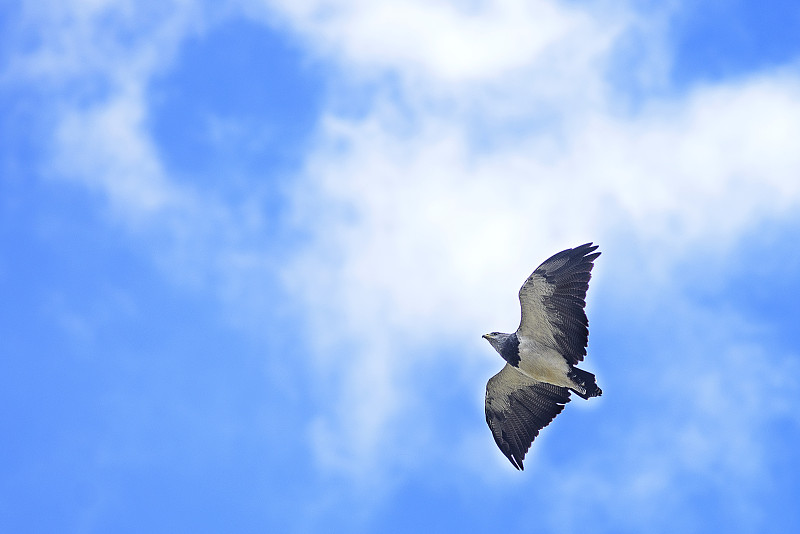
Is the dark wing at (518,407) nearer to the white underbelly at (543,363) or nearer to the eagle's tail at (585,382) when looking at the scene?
the white underbelly at (543,363)

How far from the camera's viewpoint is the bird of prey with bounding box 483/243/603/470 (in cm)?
1747

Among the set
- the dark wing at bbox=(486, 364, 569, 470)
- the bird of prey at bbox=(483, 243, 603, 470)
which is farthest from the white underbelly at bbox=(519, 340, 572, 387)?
the dark wing at bbox=(486, 364, 569, 470)

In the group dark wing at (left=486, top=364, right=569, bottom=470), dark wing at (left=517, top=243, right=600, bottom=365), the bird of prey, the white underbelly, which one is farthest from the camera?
dark wing at (left=486, top=364, right=569, bottom=470)

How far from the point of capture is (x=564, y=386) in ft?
59.9

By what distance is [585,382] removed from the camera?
1770 cm

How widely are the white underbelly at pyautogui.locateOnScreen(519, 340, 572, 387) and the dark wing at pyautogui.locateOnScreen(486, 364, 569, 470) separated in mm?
553

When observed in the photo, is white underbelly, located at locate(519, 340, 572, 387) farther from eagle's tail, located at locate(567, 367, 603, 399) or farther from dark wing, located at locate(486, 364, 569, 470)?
dark wing, located at locate(486, 364, 569, 470)

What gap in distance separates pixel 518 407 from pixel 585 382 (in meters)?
2.13

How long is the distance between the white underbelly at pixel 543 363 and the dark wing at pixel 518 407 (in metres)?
0.55

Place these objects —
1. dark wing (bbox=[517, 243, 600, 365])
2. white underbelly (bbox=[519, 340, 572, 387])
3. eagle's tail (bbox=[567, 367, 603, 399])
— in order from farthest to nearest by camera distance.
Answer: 1. white underbelly (bbox=[519, 340, 572, 387])
2. eagle's tail (bbox=[567, 367, 603, 399])
3. dark wing (bbox=[517, 243, 600, 365])

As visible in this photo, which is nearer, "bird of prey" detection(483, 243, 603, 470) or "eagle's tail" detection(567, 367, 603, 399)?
"bird of prey" detection(483, 243, 603, 470)

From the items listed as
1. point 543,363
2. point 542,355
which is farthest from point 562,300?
point 543,363

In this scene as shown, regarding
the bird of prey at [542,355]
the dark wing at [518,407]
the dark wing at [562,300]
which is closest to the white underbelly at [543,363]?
the bird of prey at [542,355]

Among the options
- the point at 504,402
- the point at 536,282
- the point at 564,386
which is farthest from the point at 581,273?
the point at 504,402
